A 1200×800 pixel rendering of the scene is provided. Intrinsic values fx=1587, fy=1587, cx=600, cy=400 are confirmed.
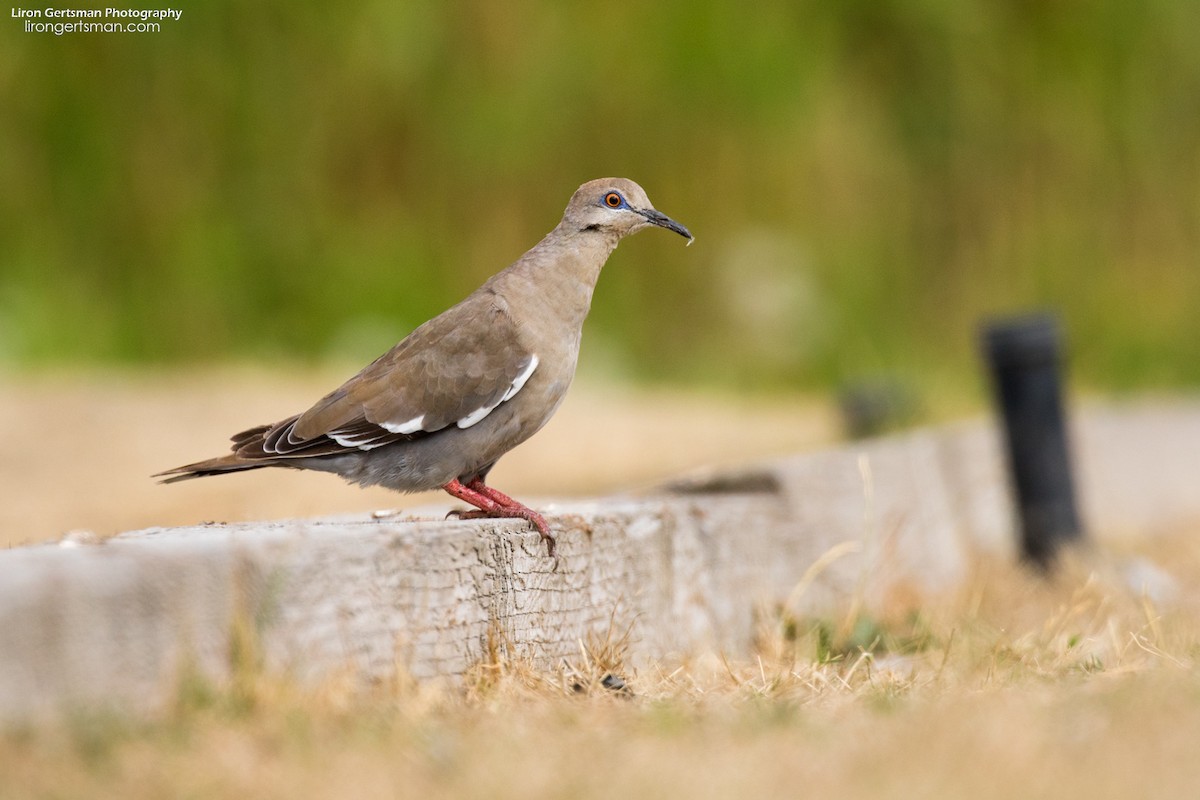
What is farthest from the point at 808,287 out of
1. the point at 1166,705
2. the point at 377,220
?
the point at 1166,705

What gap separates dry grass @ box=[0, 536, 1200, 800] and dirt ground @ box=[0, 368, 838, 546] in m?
3.18

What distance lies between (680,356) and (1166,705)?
803 centimetres

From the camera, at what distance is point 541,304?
3887 mm

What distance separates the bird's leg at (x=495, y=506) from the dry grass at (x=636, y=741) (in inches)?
12.5

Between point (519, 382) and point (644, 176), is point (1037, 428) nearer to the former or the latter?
point (519, 382)

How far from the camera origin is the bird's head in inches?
161

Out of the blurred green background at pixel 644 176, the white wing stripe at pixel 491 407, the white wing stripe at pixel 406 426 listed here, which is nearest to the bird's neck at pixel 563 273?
the white wing stripe at pixel 491 407

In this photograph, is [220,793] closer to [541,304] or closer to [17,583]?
[17,583]

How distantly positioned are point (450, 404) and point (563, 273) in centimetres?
50

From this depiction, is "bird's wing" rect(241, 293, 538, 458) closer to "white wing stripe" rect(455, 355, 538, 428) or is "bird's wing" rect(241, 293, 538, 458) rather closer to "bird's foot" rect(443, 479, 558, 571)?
"white wing stripe" rect(455, 355, 538, 428)

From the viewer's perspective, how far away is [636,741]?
227 cm

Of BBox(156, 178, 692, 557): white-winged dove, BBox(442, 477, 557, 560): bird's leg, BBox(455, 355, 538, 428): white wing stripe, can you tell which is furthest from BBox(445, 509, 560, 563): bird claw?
BBox(455, 355, 538, 428): white wing stripe

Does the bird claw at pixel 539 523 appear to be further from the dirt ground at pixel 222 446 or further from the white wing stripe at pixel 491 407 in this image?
the dirt ground at pixel 222 446

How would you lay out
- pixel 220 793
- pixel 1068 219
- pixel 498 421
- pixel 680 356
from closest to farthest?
pixel 220 793
pixel 498 421
pixel 680 356
pixel 1068 219
